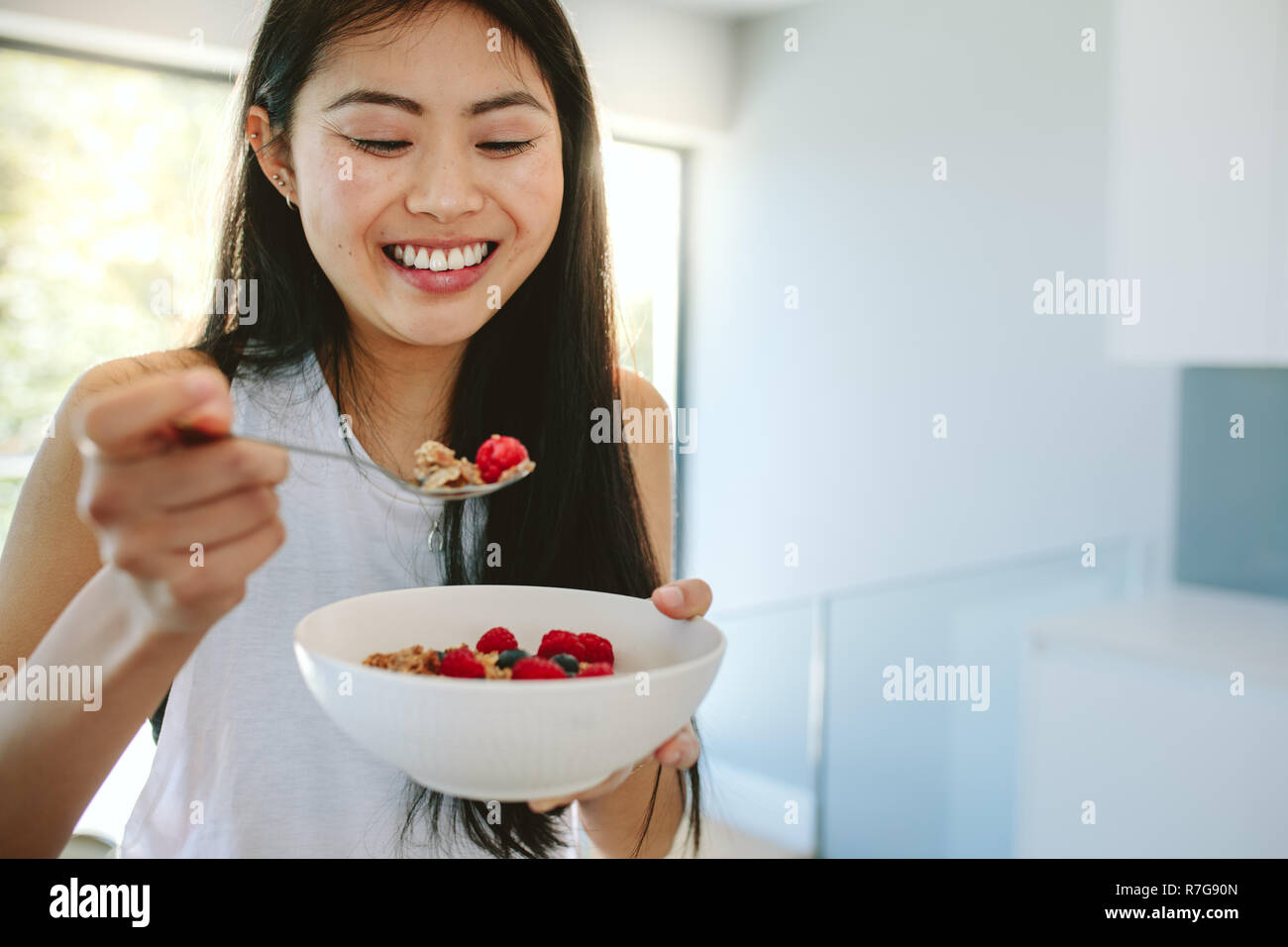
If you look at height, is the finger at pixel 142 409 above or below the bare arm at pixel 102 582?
above

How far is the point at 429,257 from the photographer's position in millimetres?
997

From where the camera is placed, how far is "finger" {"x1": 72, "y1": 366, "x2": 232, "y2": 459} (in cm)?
58

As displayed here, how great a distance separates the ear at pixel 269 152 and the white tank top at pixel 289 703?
182 millimetres

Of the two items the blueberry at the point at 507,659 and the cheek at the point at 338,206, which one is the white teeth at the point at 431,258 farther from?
the blueberry at the point at 507,659

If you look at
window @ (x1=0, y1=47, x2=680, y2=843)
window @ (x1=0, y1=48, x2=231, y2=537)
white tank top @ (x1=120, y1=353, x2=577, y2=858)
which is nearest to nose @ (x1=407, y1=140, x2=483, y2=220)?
white tank top @ (x1=120, y1=353, x2=577, y2=858)

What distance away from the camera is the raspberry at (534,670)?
0.75 metres

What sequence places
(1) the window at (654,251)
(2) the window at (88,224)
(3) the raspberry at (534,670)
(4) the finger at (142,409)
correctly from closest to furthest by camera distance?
(4) the finger at (142,409)
(3) the raspberry at (534,670)
(2) the window at (88,224)
(1) the window at (654,251)

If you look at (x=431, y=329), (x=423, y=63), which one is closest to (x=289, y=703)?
(x=431, y=329)

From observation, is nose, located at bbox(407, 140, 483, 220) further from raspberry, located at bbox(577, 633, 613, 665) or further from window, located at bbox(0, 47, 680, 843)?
window, located at bbox(0, 47, 680, 843)

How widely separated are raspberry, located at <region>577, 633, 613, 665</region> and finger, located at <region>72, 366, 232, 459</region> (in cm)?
36

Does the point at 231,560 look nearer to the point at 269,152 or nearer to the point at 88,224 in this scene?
the point at 269,152

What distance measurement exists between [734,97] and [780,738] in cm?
235

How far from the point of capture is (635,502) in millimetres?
1210

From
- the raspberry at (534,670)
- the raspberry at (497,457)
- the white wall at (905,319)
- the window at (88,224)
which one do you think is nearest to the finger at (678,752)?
the raspberry at (534,670)
